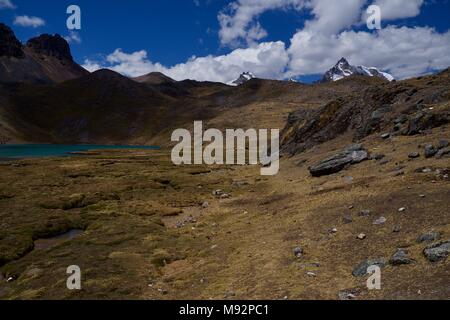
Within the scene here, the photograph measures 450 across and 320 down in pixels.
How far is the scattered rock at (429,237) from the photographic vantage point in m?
19.9

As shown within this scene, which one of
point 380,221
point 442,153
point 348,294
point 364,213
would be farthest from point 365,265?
point 442,153

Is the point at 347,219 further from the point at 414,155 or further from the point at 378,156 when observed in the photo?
the point at 378,156

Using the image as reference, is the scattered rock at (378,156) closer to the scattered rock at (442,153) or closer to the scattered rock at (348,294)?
the scattered rock at (442,153)

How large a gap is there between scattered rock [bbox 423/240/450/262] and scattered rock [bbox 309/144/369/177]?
26342 mm

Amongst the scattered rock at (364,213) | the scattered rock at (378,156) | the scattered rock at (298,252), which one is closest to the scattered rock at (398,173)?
Answer: the scattered rock at (378,156)

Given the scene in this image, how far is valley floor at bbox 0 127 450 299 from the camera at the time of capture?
1962 centimetres

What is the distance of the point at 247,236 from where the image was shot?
99.1 feet

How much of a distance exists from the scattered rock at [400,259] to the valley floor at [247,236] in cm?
26

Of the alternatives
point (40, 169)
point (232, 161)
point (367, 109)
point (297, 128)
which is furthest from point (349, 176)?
point (40, 169)

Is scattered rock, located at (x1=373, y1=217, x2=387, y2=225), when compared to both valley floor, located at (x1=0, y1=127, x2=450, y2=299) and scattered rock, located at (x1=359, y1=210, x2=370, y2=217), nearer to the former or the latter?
valley floor, located at (x1=0, y1=127, x2=450, y2=299)

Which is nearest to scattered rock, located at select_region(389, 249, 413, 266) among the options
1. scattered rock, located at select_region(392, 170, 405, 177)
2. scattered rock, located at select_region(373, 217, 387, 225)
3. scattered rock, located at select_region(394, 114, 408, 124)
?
scattered rock, located at select_region(373, 217, 387, 225)

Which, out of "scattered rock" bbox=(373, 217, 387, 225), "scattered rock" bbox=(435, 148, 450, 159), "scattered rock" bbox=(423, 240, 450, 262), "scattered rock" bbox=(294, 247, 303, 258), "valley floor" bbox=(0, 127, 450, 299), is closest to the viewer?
"scattered rock" bbox=(423, 240, 450, 262)
